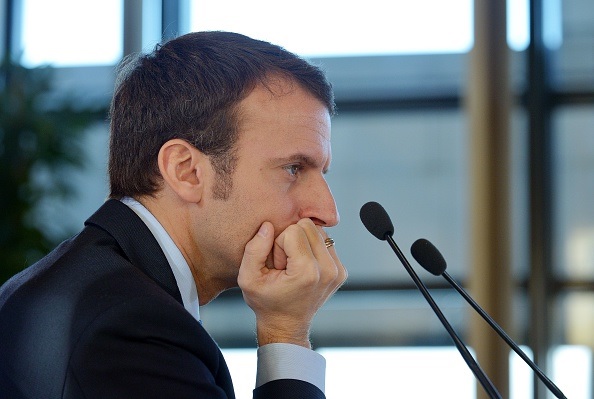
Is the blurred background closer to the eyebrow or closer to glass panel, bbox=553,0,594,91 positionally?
glass panel, bbox=553,0,594,91

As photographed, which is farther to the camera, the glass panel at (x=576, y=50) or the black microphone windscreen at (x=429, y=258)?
the glass panel at (x=576, y=50)

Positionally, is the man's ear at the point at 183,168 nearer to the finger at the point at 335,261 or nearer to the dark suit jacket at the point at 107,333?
the dark suit jacket at the point at 107,333

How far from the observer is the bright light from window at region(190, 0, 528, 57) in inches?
205

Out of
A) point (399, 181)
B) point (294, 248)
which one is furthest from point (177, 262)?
point (399, 181)

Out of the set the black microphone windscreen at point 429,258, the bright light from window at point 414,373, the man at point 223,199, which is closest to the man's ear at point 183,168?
the man at point 223,199

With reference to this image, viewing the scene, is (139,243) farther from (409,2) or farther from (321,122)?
(409,2)

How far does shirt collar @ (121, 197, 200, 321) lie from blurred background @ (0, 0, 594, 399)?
319 centimetres

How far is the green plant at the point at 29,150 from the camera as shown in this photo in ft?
16.1

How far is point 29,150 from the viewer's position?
4.99m

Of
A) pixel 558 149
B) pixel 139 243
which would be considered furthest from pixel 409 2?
pixel 139 243

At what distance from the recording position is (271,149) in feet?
6.03

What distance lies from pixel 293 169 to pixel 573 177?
11.5 feet

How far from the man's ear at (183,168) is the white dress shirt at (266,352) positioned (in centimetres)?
9

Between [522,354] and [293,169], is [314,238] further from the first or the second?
[522,354]
